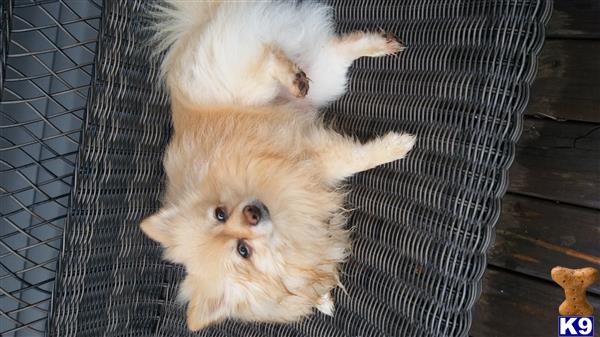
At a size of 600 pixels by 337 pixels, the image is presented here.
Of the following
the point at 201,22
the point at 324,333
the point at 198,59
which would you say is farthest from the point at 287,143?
the point at 324,333

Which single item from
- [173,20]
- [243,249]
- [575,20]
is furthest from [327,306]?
[575,20]

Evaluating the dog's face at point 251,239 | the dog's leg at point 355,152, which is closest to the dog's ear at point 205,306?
the dog's face at point 251,239

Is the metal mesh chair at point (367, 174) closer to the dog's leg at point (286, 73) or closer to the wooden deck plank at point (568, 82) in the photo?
the dog's leg at point (286, 73)

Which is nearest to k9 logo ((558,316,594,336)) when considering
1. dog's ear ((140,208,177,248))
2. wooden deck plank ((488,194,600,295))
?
wooden deck plank ((488,194,600,295))

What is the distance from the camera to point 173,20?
188cm

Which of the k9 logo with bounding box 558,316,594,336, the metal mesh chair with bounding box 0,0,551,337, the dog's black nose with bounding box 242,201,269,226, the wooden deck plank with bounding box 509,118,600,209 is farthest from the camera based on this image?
the wooden deck plank with bounding box 509,118,600,209

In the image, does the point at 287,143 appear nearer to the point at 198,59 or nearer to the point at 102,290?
the point at 198,59

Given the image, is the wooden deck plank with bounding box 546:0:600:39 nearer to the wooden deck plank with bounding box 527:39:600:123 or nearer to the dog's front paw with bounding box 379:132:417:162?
the wooden deck plank with bounding box 527:39:600:123

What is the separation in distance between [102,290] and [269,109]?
940 mm

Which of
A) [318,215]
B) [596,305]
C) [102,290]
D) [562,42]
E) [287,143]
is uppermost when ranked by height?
[562,42]

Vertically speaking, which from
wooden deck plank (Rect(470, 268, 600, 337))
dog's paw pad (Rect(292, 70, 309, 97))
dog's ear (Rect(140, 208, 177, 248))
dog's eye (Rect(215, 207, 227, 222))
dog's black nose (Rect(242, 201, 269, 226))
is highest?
dog's paw pad (Rect(292, 70, 309, 97))

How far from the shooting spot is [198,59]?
175 cm

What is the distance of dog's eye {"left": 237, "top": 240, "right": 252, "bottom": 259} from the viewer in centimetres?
158

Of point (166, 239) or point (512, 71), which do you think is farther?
point (166, 239)
